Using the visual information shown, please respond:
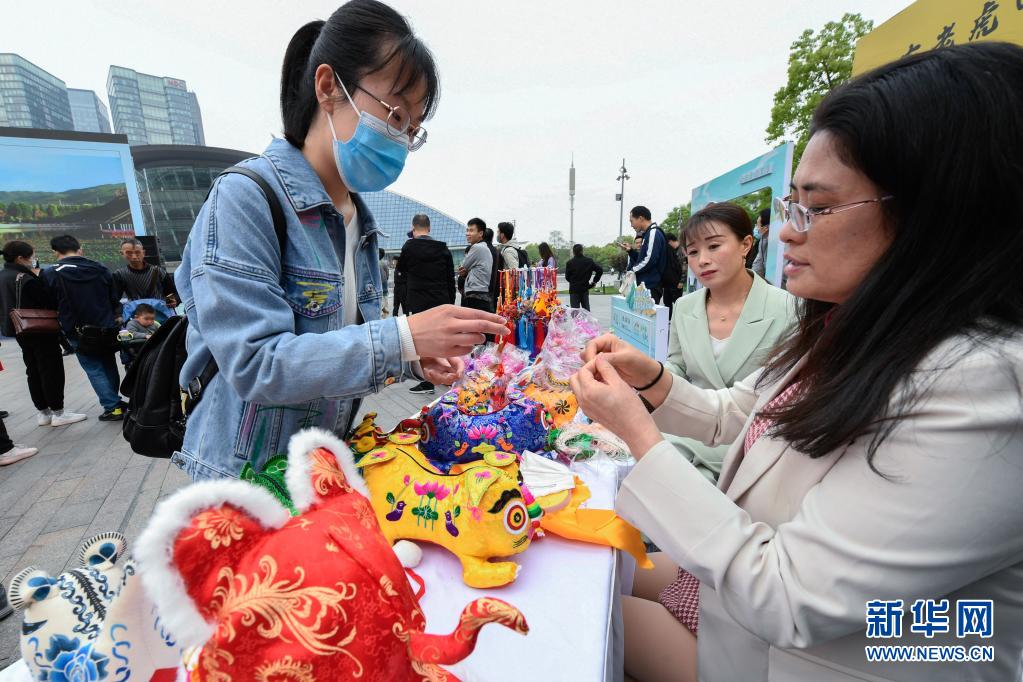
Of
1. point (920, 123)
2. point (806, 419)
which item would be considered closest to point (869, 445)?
point (806, 419)

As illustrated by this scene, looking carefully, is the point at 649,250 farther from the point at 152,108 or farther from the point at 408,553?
the point at 152,108

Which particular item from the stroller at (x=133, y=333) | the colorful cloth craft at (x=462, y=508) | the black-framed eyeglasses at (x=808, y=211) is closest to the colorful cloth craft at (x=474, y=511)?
the colorful cloth craft at (x=462, y=508)

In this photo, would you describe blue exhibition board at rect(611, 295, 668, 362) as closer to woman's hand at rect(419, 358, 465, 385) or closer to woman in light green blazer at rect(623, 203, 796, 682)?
woman in light green blazer at rect(623, 203, 796, 682)

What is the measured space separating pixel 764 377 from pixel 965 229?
29.7 inches

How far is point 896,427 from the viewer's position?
0.81m

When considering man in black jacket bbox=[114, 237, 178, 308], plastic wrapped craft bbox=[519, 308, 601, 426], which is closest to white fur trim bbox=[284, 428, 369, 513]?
plastic wrapped craft bbox=[519, 308, 601, 426]

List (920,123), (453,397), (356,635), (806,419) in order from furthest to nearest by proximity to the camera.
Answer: (453,397), (806,419), (920,123), (356,635)

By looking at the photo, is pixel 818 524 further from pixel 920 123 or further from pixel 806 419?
pixel 920 123

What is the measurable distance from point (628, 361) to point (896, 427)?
77 centimetres

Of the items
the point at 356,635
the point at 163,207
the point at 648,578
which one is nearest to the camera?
the point at 356,635

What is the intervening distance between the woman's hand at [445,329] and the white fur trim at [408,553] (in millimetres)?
553

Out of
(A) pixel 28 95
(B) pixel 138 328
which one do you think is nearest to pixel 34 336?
(B) pixel 138 328

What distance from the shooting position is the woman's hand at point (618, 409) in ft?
3.55

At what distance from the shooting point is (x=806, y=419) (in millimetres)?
933
